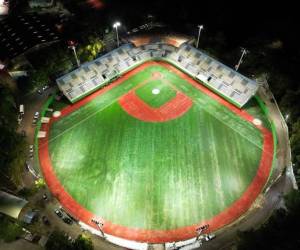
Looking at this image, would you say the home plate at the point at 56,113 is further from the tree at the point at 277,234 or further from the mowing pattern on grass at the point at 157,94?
the tree at the point at 277,234

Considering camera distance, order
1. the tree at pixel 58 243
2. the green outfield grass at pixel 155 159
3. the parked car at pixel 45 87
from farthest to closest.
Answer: the parked car at pixel 45 87, the green outfield grass at pixel 155 159, the tree at pixel 58 243

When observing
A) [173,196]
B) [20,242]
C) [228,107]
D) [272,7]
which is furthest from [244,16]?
[20,242]

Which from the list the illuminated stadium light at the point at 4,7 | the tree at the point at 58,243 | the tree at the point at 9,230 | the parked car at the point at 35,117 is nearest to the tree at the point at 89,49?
the parked car at the point at 35,117

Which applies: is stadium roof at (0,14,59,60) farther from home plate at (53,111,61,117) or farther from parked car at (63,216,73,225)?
parked car at (63,216,73,225)

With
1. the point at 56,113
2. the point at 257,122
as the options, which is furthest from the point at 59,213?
the point at 257,122

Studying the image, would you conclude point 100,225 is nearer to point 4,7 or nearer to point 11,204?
point 11,204

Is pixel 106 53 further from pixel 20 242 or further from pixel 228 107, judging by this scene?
pixel 20 242
